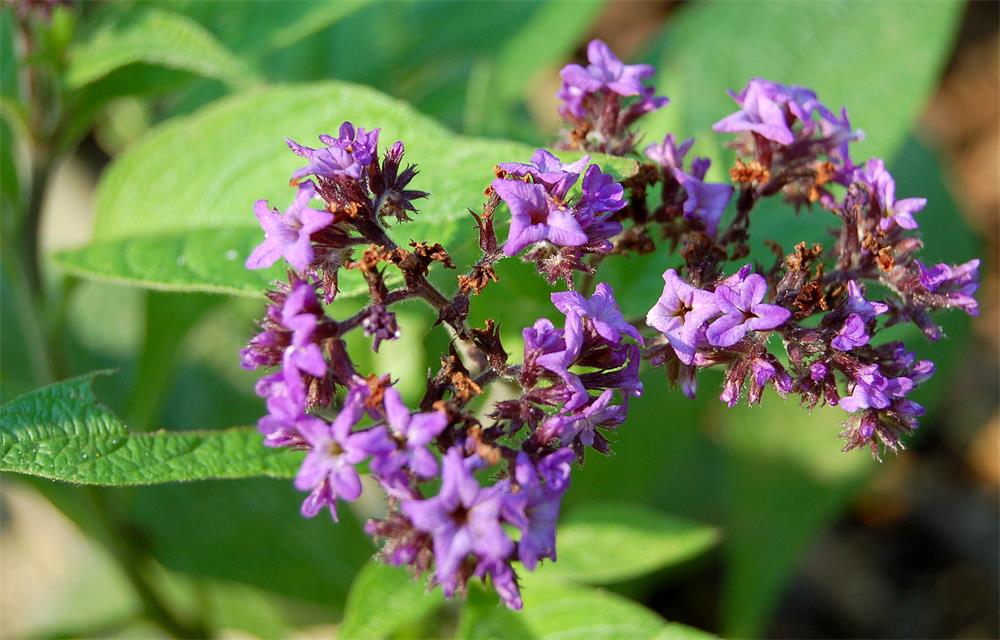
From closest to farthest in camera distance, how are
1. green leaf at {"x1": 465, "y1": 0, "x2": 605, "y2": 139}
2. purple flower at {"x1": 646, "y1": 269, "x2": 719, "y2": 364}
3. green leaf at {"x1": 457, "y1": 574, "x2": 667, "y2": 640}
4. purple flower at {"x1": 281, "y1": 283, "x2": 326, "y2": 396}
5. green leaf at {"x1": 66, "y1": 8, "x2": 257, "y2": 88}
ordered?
purple flower at {"x1": 281, "y1": 283, "x2": 326, "y2": 396} < purple flower at {"x1": 646, "y1": 269, "x2": 719, "y2": 364} < green leaf at {"x1": 457, "y1": 574, "x2": 667, "y2": 640} < green leaf at {"x1": 66, "y1": 8, "x2": 257, "y2": 88} < green leaf at {"x1": 465, "y1": 0, "x2": 605, "y2": 139}

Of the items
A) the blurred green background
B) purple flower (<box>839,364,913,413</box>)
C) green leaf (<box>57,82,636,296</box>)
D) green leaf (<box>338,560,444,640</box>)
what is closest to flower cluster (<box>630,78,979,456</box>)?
purple flower (<box>839,364,913,413</box>)

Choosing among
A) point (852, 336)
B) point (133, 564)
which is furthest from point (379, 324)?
point (133, 564)

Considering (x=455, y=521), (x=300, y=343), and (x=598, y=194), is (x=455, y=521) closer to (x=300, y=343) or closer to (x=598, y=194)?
(x=300, y=343)

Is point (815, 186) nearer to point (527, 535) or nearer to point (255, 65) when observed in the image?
point (527, 535)

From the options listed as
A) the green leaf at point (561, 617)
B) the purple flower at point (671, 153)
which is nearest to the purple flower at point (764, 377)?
the purple flower at point (671, 153)

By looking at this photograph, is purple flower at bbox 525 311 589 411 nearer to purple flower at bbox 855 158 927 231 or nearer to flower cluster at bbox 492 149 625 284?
flower cluster at bbox 492 149 625 284

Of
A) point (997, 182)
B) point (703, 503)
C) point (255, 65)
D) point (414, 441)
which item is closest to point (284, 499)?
point (255, 65)
